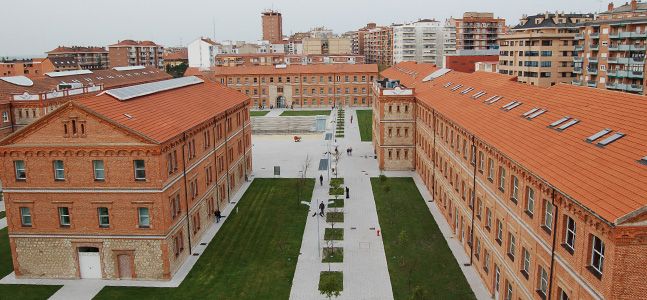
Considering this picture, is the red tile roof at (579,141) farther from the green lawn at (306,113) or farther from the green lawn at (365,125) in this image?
the green lawn at (306,113)

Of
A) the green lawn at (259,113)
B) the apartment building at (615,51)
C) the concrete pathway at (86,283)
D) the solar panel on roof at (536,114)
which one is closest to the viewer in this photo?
the solar panel on roof at (536,114)

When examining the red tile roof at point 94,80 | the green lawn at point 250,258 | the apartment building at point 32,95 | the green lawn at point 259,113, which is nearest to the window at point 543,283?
the green lawn at point 250,258

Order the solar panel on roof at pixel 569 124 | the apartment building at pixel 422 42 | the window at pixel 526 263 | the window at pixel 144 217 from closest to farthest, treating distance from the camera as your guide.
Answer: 1. the window at pixel 526 263
2. the solar panel on roof at pixel 569 124
3. the window at pixel 144 217
4. the apartment building at pixel 422 42

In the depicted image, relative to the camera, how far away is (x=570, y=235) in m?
19.7

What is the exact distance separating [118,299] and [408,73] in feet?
200

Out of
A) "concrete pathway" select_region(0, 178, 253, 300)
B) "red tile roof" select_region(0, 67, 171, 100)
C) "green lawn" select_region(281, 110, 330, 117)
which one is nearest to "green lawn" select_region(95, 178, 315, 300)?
"concrete pathway" select_region(0, 178, 253, 300)

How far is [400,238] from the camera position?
36.0 metres

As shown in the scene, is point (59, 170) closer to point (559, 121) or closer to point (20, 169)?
point (20, 169)

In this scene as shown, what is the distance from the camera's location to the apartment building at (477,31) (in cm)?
15475

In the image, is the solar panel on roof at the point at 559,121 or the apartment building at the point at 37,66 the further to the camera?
the apartment building at the point at 37,66

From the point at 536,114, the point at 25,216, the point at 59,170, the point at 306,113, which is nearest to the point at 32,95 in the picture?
the point at 25,216

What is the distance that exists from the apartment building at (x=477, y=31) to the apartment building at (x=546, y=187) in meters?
116

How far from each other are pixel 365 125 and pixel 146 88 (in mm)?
56722

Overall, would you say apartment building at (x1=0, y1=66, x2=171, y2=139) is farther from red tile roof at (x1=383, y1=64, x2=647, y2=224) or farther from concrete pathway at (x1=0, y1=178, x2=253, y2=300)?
red tile roof at (x1=383, y1=64, x2=647, y2=224)
